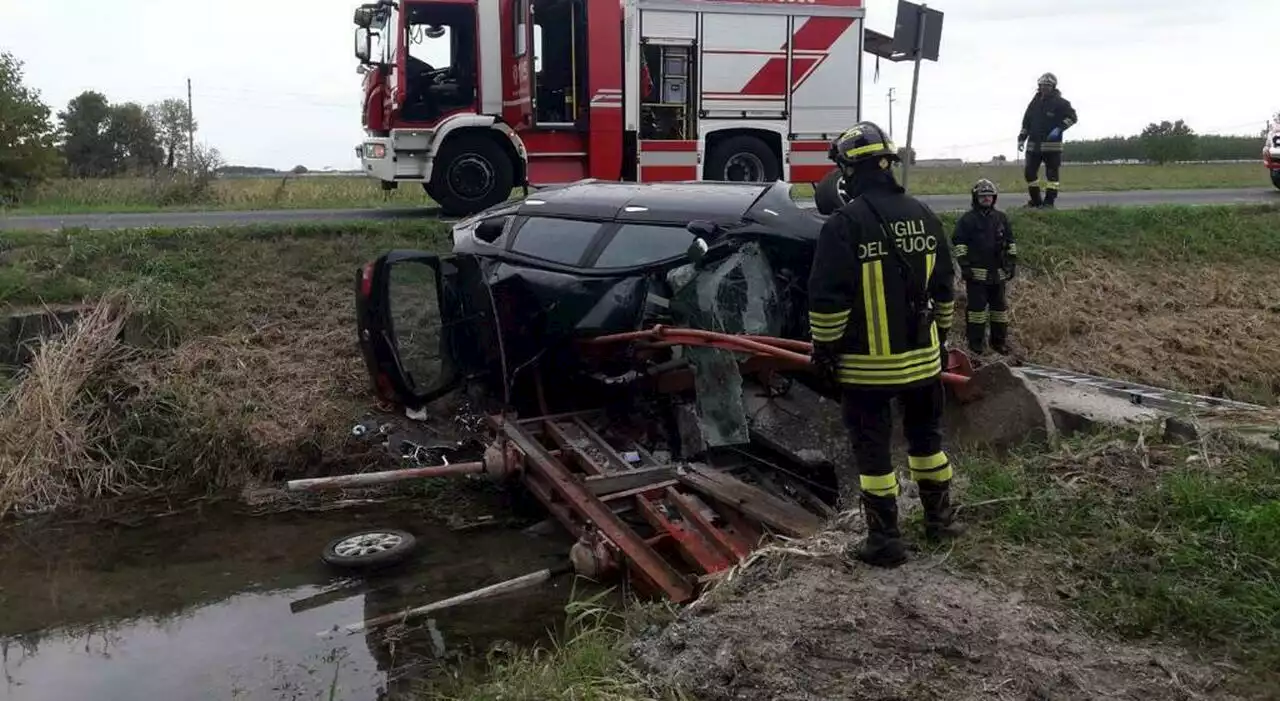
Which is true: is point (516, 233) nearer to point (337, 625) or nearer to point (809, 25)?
point (337, 625)

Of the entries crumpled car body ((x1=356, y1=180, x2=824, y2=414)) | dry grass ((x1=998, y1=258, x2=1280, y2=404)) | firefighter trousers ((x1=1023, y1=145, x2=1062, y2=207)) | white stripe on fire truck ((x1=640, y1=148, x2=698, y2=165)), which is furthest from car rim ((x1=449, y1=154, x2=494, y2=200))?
firefighter trousers ((x1=1023, y1=145, x2=1062, y2=207))

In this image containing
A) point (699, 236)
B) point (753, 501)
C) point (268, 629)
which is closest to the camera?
point (268, 629)

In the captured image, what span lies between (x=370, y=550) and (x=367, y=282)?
5.51 ft

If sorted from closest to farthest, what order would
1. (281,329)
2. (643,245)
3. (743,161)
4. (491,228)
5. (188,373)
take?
(643,245), (491,228), (188,373), (281,329), (743,161)

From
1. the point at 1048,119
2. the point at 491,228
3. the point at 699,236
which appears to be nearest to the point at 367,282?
the point at 491,228

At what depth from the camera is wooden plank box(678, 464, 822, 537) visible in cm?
457

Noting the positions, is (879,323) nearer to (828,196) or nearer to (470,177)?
(828,196)

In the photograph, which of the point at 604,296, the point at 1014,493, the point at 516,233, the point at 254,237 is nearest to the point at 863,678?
the point at 1014,493

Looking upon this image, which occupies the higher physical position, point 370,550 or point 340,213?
point 340,213

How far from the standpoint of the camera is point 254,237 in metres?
9.07

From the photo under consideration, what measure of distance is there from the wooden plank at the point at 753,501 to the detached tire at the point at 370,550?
1.54 m

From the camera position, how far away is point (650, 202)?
20.6ft

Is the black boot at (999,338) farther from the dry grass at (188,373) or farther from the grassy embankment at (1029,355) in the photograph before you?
the dry grass at (188,373)

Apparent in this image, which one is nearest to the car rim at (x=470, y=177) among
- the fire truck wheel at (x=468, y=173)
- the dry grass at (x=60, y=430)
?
the fire truck wheel at (x=468, y=173)
